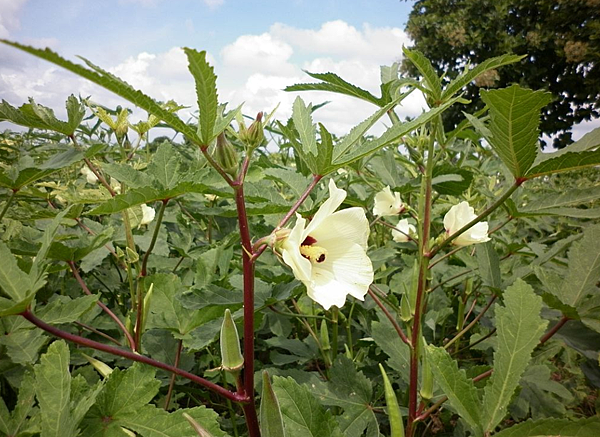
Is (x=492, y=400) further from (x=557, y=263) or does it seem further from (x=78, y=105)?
(x=78, y=105)

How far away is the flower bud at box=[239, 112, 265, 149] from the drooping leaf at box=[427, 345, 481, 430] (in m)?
0.47

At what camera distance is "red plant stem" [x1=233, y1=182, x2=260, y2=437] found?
2.18 feet

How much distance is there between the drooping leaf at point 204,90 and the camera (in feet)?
1.79

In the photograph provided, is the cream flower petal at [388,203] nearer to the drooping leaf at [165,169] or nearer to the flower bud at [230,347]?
the drooping leaf at [165,169]

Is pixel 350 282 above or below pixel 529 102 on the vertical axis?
below

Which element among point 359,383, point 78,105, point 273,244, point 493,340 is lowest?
point 359,383

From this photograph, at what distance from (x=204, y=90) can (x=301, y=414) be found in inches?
21.5

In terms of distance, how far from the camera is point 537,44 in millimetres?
11625

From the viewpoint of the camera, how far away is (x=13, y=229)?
1243mm

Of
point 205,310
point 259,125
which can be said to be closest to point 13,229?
point 205,310

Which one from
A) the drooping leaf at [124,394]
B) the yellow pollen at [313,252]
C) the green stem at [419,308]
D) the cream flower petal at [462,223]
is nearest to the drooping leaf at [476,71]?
the green stem at [419,308]

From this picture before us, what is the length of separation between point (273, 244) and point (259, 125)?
0.79ft

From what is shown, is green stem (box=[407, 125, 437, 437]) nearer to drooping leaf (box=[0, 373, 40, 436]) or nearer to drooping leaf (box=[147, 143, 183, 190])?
drooping leaf (box=[147, 143, 183, 190])

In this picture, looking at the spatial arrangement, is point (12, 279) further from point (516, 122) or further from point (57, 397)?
point (516, 122)
